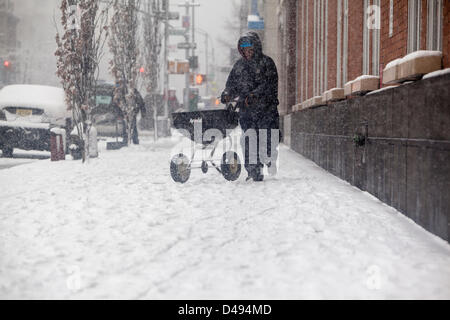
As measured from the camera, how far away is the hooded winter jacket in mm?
7816

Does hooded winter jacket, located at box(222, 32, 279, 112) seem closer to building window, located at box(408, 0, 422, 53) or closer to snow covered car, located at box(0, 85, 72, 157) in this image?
building window, located at box(408, 0, 422, 53)

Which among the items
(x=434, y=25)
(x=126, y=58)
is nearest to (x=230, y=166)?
(x=434, y=25)

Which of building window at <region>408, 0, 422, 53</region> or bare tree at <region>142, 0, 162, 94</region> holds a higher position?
bare tree at <region>142, 0, 162, 94</region>

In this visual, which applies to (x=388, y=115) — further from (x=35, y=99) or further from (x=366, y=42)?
(x=35, y=99)

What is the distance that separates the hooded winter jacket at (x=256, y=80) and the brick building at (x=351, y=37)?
138cm

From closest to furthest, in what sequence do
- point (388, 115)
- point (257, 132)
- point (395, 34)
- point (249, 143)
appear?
point (388, 115) → point (395, 34) → point (249, 143) → point (257, 132)

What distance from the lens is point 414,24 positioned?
566 cm

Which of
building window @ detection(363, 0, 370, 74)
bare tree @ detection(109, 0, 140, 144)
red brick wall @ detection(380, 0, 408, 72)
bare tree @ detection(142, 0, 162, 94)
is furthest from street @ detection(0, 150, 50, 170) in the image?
bare tree @ detection(142, 0, 162, 94)

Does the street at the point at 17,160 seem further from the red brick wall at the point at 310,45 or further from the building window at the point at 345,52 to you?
the red brick wall at the point at 310,45

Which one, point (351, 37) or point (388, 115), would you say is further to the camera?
point (351, 37)

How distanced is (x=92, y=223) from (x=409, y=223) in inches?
108

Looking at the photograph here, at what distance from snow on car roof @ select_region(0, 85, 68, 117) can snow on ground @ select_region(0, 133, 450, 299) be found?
454 centimetres

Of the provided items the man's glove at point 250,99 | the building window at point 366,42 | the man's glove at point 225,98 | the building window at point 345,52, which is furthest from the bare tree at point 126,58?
the building window at point 366,42

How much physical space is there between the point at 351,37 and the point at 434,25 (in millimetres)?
4223
